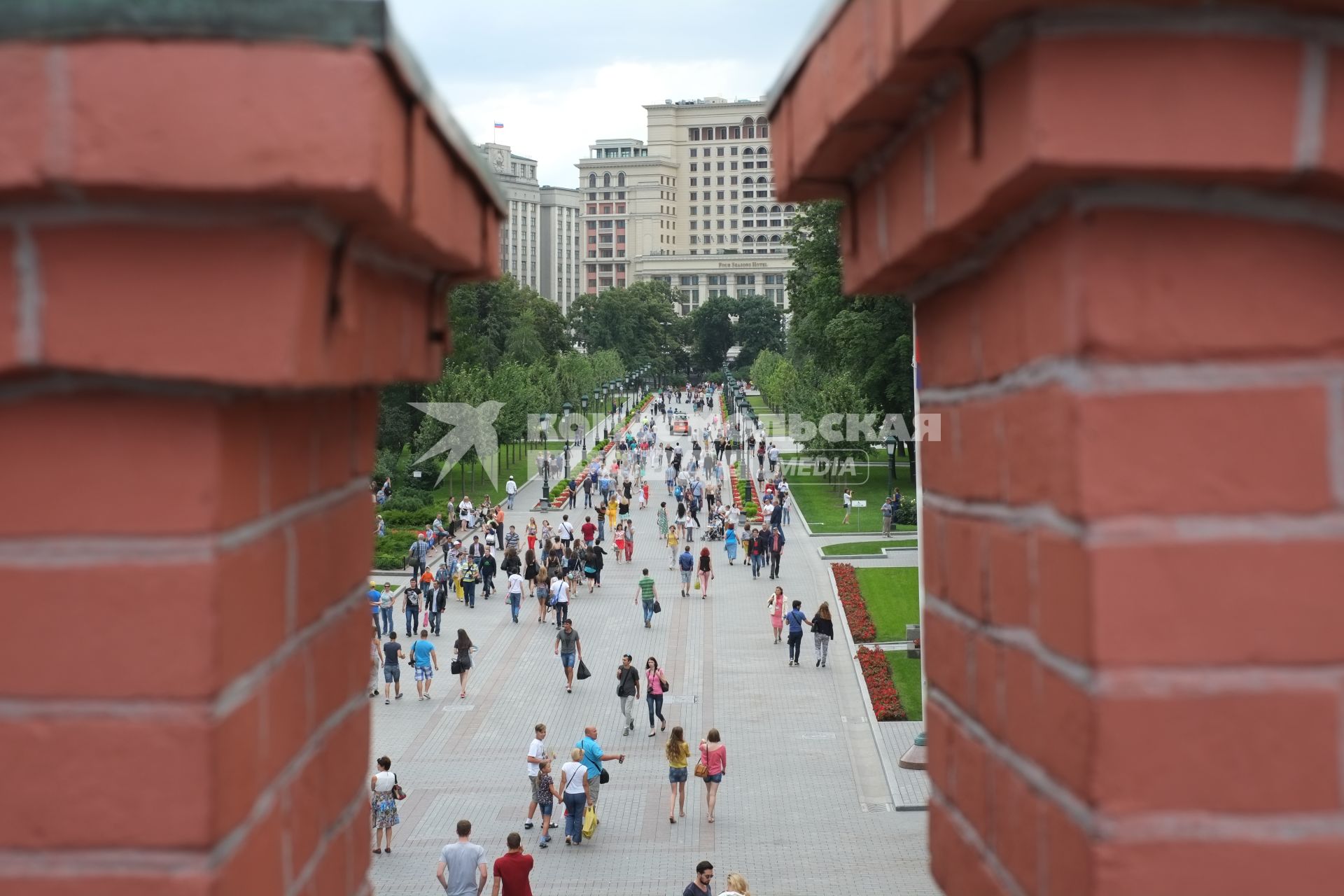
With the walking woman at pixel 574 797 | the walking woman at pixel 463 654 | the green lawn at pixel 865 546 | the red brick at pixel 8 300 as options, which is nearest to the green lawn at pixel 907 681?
the walking woman at pixel 574 797

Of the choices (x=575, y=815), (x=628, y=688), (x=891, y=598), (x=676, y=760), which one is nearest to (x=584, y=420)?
(x=891, y=598)

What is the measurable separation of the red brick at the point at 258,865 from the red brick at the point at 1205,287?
1536 millimetres

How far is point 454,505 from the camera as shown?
4850 cm

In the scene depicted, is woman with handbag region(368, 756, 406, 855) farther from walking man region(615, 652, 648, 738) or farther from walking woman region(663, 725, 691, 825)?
walking man region(615, 652, 648, 738)

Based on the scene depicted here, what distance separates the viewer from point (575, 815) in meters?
16.7

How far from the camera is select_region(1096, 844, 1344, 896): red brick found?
6.38ft

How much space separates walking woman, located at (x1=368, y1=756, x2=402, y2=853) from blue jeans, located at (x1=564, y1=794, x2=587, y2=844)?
199 centimetres

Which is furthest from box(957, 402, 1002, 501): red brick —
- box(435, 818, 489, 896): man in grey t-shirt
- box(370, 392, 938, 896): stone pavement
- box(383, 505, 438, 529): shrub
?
box(383, 505, 438, 529): shrub

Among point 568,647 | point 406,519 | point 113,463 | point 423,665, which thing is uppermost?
point 113,463

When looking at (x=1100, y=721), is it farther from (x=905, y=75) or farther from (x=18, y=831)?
(x=18, y=831)

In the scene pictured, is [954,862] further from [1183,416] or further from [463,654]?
[463,654]

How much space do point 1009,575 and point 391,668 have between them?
74.5 feet

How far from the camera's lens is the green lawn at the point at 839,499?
46.1 m

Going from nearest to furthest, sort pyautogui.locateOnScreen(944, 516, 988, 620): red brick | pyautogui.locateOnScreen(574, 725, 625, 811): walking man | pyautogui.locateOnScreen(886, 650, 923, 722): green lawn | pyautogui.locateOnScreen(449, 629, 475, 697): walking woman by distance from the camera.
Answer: pyautogui.locateOnScreen(944, 516, 988, 620): red brick → pyautogui.locateOnScreen(574, 725, 625, 811): walking man → pyautogui.locateOnScreen(886, 650, 923, 722): green lawn → pyautogui.locateOnScreen(449, 629, 475, 697): walking woman
